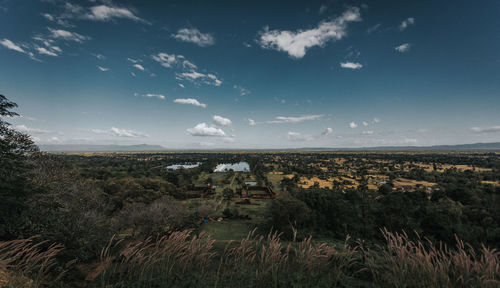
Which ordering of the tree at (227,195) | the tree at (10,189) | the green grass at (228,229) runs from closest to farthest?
the tree at (10,189), the green grass at (228,229), the tree at (227,195)

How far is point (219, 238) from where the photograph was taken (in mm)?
36781

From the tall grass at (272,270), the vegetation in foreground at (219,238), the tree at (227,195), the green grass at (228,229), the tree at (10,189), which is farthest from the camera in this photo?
the tree at (227,195)

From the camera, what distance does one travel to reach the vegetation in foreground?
22.6ft

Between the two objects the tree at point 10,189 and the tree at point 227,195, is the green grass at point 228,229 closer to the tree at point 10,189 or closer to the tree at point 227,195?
the tree at point 227,195

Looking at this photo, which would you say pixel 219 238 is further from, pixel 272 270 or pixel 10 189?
pixel 272 270

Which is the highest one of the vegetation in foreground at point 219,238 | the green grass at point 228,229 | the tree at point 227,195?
the vegetation in foreground at point 219,238

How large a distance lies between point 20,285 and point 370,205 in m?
54.5

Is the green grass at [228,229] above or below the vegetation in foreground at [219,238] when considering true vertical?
below

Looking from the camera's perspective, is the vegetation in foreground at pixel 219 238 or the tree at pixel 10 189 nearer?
the vegetation in foreground at pixel 219 238

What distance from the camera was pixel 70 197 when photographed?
2486 cm

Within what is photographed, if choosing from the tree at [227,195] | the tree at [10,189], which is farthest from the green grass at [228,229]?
the tree at [10,189]

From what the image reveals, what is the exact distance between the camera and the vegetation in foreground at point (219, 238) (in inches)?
271

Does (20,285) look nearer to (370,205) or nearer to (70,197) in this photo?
(70,197)

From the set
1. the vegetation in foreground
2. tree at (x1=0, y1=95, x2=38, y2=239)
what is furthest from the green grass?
tree at (x1=0, y1=95, x2=38, y2=239)
